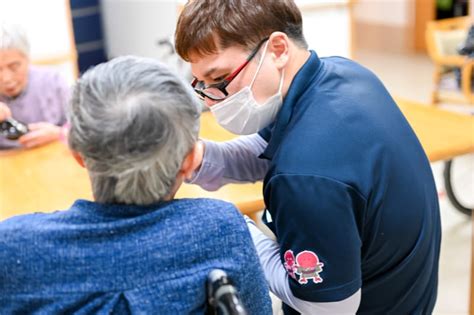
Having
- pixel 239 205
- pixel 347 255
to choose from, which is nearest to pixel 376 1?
pixel 239 205

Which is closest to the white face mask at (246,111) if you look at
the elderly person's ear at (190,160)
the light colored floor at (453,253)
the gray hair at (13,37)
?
the elderly person's ear at (190,160)

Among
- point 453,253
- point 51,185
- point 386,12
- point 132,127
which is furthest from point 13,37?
point 386,12

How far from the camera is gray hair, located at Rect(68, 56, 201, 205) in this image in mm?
850

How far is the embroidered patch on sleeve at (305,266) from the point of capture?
1.07 metres

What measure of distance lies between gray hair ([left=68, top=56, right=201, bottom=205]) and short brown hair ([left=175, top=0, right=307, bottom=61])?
Result: 24cm

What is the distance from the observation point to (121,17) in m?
5.91

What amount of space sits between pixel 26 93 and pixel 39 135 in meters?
0.28

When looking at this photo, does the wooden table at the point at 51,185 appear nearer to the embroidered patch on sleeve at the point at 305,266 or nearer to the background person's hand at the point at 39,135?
the background person's hand at the point at 39,135

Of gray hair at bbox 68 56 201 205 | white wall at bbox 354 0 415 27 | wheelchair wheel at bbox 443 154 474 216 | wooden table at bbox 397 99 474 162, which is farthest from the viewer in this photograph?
white wall at bbox 354 0 415 27

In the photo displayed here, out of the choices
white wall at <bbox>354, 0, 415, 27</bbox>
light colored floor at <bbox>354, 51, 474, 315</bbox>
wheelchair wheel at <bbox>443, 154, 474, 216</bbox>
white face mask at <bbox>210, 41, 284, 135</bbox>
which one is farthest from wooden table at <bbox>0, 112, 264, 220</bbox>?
white wall at <bbox>354, 0, 415, 27</bbox>

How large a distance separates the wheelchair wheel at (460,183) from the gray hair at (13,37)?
1.97m

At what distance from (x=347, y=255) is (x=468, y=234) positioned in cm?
209

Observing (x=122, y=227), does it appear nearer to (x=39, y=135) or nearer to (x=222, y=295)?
A: (x=222, y=295)

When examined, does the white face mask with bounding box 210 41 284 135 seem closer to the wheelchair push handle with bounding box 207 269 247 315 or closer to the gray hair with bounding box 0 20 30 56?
the wheelchair push handle with bounding box 207 269 247 315
